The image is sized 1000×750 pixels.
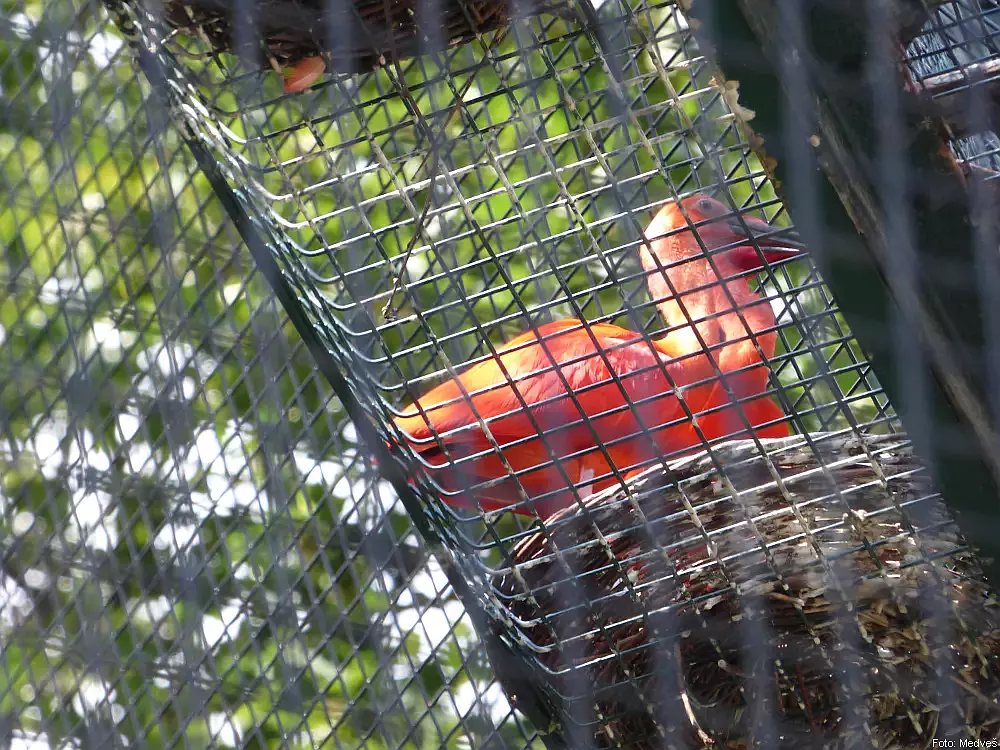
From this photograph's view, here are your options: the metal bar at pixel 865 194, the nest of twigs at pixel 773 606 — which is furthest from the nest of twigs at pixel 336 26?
the nest of twigs at pixel 773 606

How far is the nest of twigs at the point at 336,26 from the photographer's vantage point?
775mm

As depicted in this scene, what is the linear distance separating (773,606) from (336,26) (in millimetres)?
544

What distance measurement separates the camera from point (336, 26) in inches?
31.0

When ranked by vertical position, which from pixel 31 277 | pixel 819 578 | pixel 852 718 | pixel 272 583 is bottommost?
pixel 852 718

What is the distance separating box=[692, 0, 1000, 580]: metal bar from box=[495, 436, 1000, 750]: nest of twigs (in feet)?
0.46

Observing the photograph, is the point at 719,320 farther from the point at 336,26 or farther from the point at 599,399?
the point at 336,26

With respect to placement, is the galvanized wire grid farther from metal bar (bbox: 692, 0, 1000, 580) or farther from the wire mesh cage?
metal bar (bbox: 692, 0, 1000, 580)

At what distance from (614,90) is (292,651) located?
36.6 inches

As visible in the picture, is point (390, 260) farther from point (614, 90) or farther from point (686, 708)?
point (686, 708)

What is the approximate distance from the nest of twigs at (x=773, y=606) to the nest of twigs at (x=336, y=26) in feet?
1.24

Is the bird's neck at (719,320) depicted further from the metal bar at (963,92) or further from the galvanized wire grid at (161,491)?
the metal bar at (963,92)

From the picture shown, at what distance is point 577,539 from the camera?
93 cm

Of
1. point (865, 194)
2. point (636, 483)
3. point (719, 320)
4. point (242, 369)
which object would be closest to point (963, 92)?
point (865, 194)

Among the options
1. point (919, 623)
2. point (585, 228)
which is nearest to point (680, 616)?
point (919, 623)
